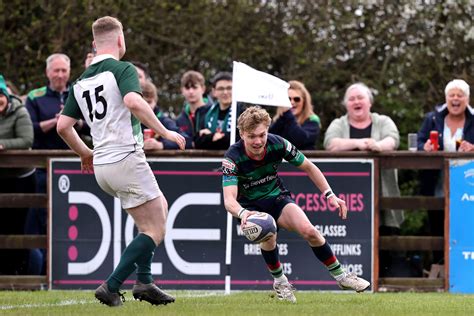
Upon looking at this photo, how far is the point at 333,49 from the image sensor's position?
19.8 m

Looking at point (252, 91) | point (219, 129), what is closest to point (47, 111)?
point (219, 129)

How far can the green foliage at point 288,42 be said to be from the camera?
19.4 meters

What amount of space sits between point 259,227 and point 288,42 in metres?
9.87

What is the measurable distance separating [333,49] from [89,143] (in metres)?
5.39

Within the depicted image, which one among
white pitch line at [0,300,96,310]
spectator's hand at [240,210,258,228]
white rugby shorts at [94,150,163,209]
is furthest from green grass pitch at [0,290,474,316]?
white rugby shorts at [94,150,163,209]

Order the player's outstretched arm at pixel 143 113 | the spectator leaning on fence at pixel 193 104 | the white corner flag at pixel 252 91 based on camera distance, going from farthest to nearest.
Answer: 1. the spectator leaning on fence at pixel 193 104
2. the white corner flag at pixel 252 91
3. the player's outstretched arm at pixel 143 113

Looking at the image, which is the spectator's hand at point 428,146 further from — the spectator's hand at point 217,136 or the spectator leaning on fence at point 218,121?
the spectator's hand at point 217,136

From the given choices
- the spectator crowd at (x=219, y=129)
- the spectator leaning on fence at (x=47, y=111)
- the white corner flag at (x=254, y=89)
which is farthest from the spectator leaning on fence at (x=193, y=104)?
the white corner flag at (x=254, y=89)

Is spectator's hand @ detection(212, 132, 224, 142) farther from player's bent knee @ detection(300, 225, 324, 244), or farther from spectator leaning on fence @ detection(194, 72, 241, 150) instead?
player's bent knee @ detection(300, 225, 324, 244)

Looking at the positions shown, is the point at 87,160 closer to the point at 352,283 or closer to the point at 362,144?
the point at 352,283

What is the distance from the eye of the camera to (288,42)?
782 inches

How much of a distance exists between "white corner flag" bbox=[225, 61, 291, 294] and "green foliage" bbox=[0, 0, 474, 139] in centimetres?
662

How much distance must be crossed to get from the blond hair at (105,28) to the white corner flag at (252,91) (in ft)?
10.7

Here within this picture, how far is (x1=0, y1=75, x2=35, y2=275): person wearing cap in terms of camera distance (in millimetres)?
13922
